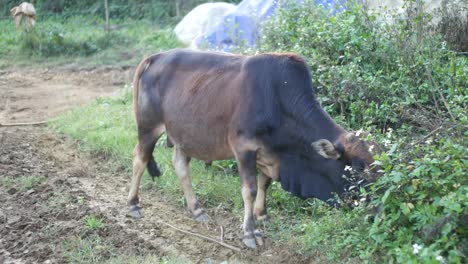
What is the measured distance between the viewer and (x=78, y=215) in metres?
6.59

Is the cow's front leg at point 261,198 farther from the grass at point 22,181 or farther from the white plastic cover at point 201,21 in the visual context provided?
the white plastic cover at point 201,21

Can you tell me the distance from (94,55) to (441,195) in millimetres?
12025

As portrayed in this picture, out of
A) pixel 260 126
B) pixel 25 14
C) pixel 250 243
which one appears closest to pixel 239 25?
pixel 25 14

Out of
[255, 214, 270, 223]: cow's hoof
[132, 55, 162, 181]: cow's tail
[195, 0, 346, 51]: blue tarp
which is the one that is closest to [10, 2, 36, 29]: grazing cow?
[195, 0, 346, 51]: blue tarp

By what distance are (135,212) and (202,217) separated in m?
0.67

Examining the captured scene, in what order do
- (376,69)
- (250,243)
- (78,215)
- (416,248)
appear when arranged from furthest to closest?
1. (376,69)
2. (78,215)
3. (250,243)
4. (416,248)

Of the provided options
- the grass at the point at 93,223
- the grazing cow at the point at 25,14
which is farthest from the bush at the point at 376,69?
the grazing cow at the point at 25,14

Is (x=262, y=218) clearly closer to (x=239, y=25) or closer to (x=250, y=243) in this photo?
(x=250, y=243)

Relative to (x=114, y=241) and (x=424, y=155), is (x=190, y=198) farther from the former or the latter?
(x=424, y=155)

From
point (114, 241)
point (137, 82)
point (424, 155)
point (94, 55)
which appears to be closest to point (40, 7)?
point (94, 55)

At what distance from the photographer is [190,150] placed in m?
6.69

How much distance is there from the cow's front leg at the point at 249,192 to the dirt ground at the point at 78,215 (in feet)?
0.41

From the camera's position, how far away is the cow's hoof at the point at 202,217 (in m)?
6.74

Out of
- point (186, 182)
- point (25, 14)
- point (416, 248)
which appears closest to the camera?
point (416, 248)
